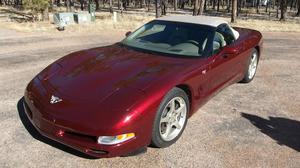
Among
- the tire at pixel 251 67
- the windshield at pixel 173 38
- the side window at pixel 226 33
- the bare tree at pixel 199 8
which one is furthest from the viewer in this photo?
the bare tree at pixel 199 8

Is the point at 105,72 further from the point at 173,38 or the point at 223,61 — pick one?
the point at 223,61

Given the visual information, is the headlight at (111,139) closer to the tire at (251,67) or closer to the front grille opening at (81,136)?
the front grille opening at (81,136)

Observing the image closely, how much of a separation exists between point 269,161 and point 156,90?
1616 mm

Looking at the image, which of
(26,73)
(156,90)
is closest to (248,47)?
(156,90)

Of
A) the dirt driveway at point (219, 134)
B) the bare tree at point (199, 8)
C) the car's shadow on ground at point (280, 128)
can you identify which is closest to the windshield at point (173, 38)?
the dirt driveway at point (219, 134)

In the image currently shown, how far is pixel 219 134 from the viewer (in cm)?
466

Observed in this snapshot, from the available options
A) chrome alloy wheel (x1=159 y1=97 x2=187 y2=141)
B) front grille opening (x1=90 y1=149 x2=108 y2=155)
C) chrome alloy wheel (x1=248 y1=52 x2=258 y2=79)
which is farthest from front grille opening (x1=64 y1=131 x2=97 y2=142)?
chrome alloy wheel (x1=248 y1=52 x2=258 y2=79)

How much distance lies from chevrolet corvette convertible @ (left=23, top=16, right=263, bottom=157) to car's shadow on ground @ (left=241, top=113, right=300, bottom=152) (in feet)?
2.64

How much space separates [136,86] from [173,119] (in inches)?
28.8

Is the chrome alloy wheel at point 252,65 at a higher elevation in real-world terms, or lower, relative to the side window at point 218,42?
lower

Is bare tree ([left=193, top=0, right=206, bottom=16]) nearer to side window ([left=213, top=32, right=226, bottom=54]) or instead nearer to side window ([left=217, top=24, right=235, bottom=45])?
side window ([left=217, top=24, right=235, bottom=45])

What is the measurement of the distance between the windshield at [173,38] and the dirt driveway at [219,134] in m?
1.08

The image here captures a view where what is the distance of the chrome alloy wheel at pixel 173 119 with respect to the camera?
4129 millimetres

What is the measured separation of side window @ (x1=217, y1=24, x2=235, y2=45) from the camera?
5.57 m
